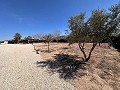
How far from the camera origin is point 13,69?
12344mm

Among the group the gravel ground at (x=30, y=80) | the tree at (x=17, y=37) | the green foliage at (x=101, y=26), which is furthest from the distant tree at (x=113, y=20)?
the tree at (x=17, y=37)

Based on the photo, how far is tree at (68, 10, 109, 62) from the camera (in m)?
14.3

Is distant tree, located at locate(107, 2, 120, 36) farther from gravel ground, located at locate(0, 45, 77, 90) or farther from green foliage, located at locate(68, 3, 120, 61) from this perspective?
gravel ground, located at locate(0, 45, 77, 90)

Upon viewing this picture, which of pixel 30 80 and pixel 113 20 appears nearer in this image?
pixel 30 80

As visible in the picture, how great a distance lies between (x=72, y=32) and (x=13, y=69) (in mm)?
7869

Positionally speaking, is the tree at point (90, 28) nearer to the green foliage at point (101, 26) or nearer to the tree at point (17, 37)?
the green foliage at point (101, 26)

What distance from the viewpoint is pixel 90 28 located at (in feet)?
49.4

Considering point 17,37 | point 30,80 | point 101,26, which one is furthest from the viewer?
point 17,37

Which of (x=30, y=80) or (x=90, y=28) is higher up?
(x=90, y=28)

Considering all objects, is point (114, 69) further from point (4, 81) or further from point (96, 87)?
point (4, 81)

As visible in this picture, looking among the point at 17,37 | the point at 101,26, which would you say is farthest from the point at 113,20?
the point at 17,37

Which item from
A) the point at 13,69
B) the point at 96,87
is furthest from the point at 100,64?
the point at 13,69

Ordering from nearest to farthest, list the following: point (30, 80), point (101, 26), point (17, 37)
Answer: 1. point (30, 80)
2. point (101, 26)
3. point (17, 37)

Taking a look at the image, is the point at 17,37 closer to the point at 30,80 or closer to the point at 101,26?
the point at 101,26
